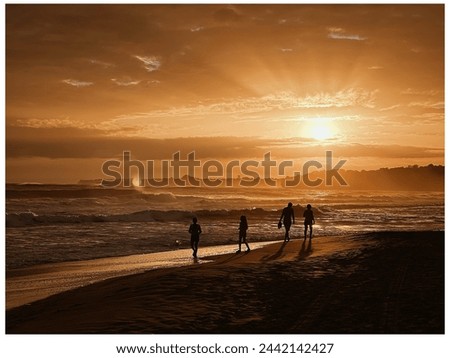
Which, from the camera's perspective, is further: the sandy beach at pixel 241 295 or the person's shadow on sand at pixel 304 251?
the person's shadow on sand at pixel 304 251

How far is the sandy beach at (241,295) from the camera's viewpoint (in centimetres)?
954

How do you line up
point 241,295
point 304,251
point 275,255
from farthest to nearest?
point 304,251
point 275,255
point 241,295

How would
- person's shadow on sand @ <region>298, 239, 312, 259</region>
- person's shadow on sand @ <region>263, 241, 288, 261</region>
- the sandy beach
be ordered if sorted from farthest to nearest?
person's shadow on sand @ <region>298, 239, 312, 259</region> < person's shadow on sand @ <region>263, 241, 288, 261</region> < the sandy beach

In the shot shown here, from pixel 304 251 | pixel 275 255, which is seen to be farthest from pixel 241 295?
pixel 304 251

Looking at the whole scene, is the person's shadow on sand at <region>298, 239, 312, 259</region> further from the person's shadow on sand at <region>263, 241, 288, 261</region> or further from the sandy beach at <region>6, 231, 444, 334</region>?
the person's shadow on sand at <region>263, 241, 288, 261</region>

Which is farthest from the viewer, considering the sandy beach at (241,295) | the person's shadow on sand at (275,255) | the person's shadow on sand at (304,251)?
the person's shadow on sand at (304,251)

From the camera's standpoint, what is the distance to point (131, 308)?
35.2ft

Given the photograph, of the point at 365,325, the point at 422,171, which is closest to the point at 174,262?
the point at 365,325

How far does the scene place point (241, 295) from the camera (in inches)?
470

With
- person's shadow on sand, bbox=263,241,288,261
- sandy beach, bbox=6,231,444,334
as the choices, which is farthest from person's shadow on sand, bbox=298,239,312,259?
person's shadow on sand, bbox=263,241,288,261

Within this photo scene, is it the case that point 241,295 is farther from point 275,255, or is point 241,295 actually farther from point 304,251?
point 304,251

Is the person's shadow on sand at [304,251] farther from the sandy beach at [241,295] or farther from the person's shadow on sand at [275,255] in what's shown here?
the person's shadow on sand at [275,255]

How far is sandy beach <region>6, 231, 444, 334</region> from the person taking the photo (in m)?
9.54

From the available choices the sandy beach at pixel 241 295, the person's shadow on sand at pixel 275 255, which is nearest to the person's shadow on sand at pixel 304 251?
the sandy beach at pixel 241 295
